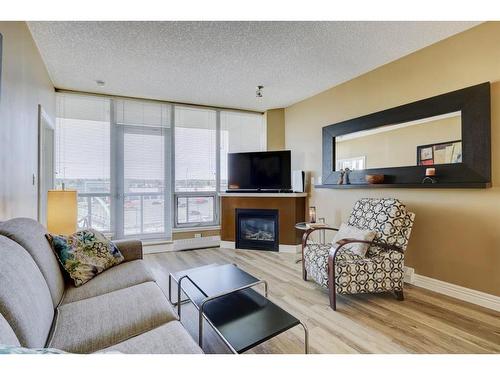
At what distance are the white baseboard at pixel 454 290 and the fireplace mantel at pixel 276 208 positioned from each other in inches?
66.7

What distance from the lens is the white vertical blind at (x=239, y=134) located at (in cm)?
472

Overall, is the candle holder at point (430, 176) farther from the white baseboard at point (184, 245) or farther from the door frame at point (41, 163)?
the door frame at point (41, 163)

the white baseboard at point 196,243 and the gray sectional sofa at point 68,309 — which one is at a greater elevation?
the gray sectional sofa at point 68,309

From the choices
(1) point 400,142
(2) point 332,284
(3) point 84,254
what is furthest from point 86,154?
(1) point 400,142

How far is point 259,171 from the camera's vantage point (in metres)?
4.36

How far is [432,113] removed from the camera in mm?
2562

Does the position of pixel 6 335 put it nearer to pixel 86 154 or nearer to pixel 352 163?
pixel 352 163

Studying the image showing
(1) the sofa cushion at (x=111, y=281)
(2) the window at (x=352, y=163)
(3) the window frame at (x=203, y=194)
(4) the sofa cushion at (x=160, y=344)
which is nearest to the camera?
(4) the sofa cushion at (x=160, y=344)

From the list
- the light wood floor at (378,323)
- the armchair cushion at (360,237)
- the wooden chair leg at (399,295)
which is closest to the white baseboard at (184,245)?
the light wood floor at (378,323)

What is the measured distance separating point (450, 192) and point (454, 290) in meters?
0.97

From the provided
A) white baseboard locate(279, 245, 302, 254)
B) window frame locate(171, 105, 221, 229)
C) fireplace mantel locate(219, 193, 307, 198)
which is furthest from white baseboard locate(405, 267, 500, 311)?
window frame locate(171, 105, 221, 229)

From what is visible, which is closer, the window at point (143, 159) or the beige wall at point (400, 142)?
the beige wall at point (400, 142)

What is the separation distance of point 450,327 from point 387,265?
1.97 feet
